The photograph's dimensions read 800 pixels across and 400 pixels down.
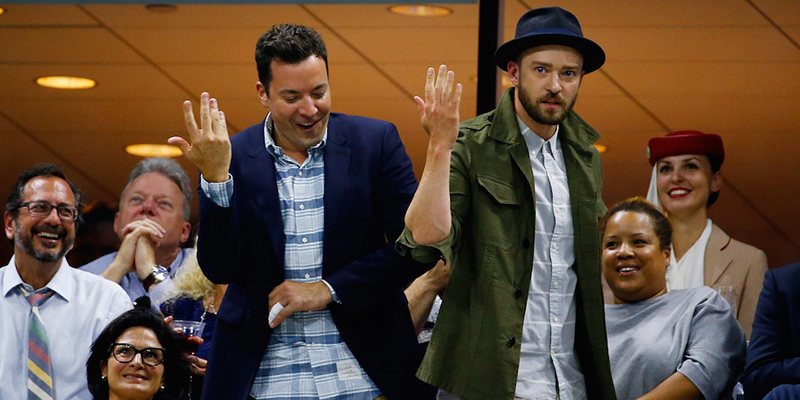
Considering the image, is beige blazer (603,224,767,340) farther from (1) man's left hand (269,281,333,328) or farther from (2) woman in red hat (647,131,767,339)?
(1) man's left hand (269,281,333,328)

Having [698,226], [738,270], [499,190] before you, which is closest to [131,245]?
[499,190]

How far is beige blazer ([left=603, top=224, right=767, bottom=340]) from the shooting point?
12.6ft

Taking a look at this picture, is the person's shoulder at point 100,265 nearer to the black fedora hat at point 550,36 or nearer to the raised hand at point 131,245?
the raised hand at point 131,245

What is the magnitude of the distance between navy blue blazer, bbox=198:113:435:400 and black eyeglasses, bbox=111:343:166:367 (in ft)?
2.78

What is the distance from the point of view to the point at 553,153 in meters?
2.57

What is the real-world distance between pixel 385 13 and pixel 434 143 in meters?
2.60

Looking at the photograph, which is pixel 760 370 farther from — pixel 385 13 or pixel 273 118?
pixel 385 13

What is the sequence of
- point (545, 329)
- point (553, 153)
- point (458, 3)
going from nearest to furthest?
point (545, 329) → point (553, 153) → point (458, 3)

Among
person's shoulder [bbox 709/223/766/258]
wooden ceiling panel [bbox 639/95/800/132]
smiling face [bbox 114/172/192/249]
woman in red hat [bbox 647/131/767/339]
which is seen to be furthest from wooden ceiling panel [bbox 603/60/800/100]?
smiling face [bbox 114/172/192/249]

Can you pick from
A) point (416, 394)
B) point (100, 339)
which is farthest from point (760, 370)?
point (100, 339)

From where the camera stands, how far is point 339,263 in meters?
2.44

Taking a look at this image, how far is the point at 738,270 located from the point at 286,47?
2.25 meters

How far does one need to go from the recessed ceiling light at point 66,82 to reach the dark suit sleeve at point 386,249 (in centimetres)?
281

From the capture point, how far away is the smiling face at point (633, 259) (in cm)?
329
